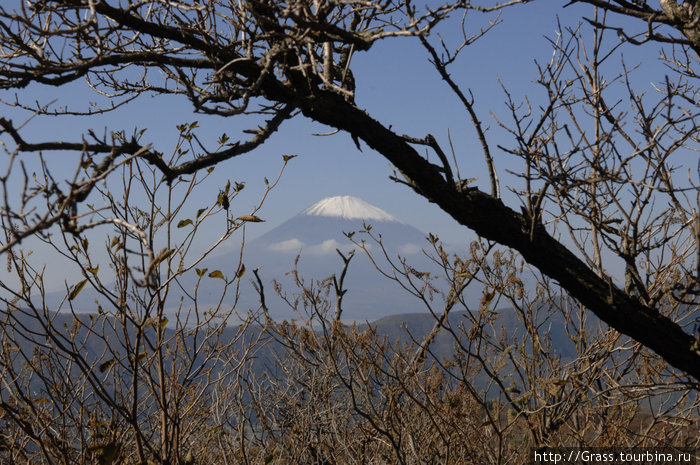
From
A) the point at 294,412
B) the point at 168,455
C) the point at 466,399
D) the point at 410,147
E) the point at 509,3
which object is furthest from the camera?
the point at 294,412

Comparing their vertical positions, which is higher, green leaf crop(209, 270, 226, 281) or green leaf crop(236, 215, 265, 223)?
green leaf crop(236, 215, 265, 223)

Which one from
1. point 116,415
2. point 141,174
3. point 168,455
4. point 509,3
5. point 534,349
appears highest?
point 509,3

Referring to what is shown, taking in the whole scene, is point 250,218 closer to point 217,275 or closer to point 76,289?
point 217,275

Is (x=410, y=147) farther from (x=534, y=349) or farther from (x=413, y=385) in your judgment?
(x=413, y=385)

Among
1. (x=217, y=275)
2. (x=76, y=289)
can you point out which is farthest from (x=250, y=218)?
(x=76, y=289)

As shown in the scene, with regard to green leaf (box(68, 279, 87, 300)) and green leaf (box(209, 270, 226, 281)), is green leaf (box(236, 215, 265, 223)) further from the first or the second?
green leaf (box(68, 279, 87, 300))

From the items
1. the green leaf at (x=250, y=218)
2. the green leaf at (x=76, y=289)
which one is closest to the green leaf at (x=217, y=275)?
the green leaf at (x=250, y=218)

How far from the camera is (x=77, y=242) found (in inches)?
109

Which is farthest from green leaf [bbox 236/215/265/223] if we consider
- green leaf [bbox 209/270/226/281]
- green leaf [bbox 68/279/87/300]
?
green leaf [bbox 68/279/87/300]

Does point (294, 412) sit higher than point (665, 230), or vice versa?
point (665, 230)

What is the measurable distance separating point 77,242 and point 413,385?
345 cm

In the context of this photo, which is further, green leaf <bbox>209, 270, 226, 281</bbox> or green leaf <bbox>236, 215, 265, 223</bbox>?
green leaf <bbox>209, 270, 226, 281</bbox>

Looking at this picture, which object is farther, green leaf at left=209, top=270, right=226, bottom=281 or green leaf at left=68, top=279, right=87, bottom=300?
green leaf at left=209, top=270, right=226, bottom=281

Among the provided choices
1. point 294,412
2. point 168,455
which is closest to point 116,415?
point 168,455
